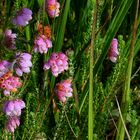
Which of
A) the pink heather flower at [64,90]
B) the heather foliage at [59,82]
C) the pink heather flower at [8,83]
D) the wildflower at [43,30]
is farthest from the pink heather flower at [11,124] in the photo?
the wildflower at [43,30]

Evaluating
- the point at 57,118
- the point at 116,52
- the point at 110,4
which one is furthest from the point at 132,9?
the point at 57,118

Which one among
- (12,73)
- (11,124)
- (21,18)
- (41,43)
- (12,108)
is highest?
(21,18)

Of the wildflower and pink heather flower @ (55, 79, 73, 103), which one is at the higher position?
the wildflower

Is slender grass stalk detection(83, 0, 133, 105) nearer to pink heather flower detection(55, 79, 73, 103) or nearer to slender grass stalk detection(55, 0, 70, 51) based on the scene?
pink heather flower detection(55, 79, 73, 103)

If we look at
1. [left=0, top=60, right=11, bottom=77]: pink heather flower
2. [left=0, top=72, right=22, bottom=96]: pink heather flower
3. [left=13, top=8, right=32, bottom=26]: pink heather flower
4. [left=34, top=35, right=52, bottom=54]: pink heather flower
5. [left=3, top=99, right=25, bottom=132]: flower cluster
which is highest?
[left=13, top=8, right=32, bottom=26]: pink heather flower

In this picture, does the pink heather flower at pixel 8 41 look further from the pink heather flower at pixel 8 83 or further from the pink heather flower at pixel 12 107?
the pink heather flower at pixel 12 107

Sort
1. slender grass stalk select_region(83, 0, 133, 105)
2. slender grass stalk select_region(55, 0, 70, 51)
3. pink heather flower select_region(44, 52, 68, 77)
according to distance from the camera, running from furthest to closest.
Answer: slender grass stalk select_region(55, 0, 70, 51) → slender grass stalk select_region(83, 0, 133, 105) → pink heather flower select_region(44, 52, 68, 77)

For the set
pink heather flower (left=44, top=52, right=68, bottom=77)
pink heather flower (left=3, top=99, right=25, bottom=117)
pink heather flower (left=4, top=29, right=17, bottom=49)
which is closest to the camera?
pink heather flower (left=3, top=99, right=25, bottom=117)

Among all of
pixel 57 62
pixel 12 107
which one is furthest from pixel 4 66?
pixel 57 62

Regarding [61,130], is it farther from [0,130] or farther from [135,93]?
[135,93]

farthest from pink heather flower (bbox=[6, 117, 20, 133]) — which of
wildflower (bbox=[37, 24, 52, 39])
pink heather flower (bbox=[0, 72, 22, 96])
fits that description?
wildflower (bbox=[37, 24, 52, 39])

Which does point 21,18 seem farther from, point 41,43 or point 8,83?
point 8,83
